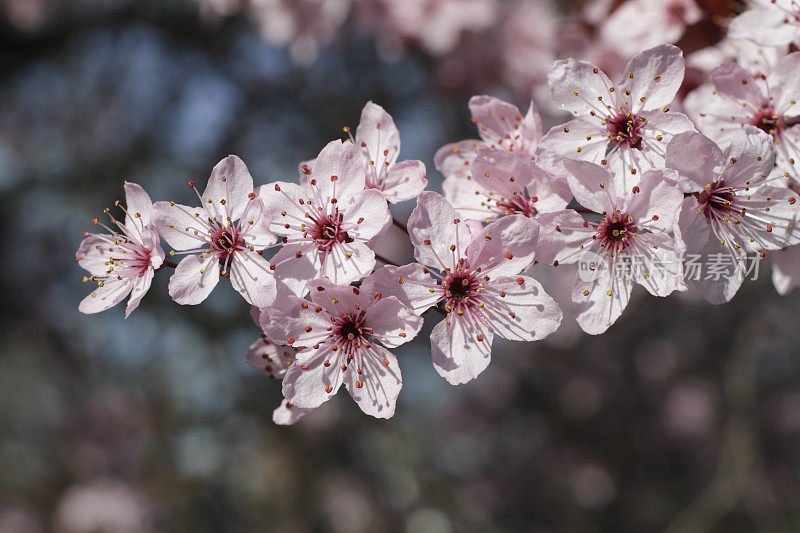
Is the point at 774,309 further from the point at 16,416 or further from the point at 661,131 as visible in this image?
the point at 16,416

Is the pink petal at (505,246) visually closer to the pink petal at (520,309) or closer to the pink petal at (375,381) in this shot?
the pink petal at (520,309)

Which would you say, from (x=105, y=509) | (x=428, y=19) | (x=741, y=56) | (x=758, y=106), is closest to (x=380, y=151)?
(x=758, y=106)

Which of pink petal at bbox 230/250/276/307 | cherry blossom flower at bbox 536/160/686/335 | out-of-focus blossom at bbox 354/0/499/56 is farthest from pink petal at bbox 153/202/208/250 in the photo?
out-of-focus blossom at bbox 354/0/499/56

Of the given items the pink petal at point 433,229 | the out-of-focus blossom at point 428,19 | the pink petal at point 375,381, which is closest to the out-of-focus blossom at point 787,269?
the pink petal at point 433,229

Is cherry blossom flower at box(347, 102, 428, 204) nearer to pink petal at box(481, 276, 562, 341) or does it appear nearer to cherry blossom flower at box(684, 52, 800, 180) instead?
pink petal at box(481, 276, 562, 341)

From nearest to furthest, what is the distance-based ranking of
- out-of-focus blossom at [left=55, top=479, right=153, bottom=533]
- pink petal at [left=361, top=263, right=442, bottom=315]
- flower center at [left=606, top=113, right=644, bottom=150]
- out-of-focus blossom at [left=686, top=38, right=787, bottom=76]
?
1. pink petal at [left=361, top=263, right=442, bottom=315]
2. flower center at [left=606, top=113, right=644, bottom=150]
3. out-of-focus blossom at [left=686, top=38, right=787, bottom=76]
4. out-of-focus blossom at [left=55, top=479, right=153, bottom=533]

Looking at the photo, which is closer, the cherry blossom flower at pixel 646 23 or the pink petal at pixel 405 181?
the pink petal at pixel 405 181
